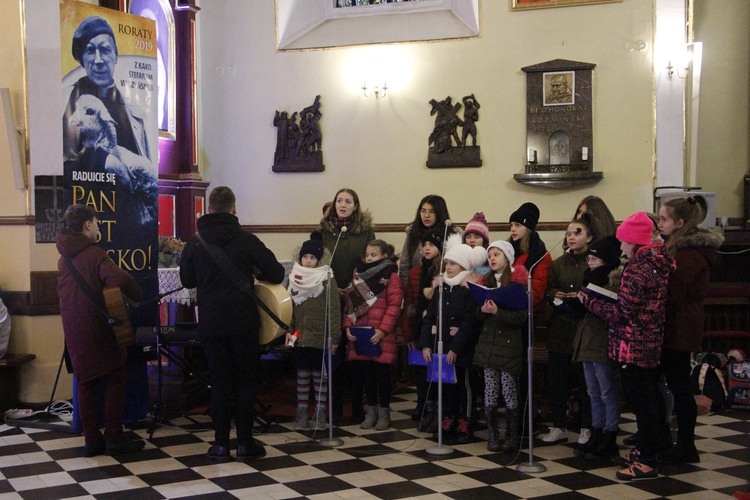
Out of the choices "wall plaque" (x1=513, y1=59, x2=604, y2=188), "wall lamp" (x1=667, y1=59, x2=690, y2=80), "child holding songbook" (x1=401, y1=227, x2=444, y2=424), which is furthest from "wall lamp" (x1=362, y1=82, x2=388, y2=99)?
"child holding songbook" (x1=401, y1=227, x2=444, y2=424)

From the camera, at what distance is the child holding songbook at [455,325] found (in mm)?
5691

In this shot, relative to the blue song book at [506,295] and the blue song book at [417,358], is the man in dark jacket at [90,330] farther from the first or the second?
the blue song book at [506,295]

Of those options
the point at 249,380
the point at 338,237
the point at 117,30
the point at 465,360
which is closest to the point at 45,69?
the point at 117,30

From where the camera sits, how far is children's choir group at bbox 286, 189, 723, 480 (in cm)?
497

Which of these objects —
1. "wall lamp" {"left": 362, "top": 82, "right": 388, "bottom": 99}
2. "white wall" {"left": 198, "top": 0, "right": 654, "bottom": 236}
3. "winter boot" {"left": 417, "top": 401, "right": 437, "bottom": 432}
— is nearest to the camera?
"winter boot" {"left": 417, "top": 401, "right": 437, "bottom": 432}

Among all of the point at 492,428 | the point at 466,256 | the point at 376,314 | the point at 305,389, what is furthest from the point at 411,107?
the point at 492,428

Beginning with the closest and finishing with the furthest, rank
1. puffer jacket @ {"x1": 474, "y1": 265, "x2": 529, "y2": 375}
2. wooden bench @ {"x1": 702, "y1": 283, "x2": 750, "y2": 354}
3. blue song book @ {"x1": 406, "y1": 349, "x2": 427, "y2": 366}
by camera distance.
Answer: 1. puffer jacket @ {"x1": 474, "y1": 265, "x2": 529, "y2": 375}
2. blue song book @ {"x1": 406, "y1": 349, "x2": 427, "y2": 366}
3. wooden bench @ {"x1": 702, "y1": 283, "x2": 750, "y2": 354}

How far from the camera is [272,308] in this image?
5.48 meters

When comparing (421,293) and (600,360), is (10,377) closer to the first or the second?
(421,293)

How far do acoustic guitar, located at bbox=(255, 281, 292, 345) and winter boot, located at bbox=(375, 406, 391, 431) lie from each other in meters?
1.15

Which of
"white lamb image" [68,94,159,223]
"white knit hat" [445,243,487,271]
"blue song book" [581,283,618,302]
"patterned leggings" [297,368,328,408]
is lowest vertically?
"patterned leggings" [297,368,328,408]

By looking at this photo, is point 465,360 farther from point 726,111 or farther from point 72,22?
point 726,111

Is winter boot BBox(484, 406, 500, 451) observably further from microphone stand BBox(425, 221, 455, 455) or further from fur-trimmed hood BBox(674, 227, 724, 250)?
fur-trimmed hood BBox(674, 227, 724, 250)

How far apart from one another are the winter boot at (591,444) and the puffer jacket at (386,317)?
1.44 metres
